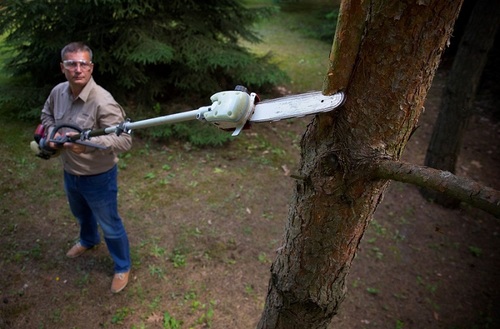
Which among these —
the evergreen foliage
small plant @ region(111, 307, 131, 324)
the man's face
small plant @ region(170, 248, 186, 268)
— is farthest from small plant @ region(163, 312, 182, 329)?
the evergreen foliage

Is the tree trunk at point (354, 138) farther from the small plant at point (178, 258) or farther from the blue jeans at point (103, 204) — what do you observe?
the small plant at point (178, 258)

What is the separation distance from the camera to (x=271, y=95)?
25.0ft

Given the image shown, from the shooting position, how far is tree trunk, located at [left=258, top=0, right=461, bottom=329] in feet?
3.74

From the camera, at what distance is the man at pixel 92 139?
2727mm

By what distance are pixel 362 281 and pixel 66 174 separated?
10.7 ft

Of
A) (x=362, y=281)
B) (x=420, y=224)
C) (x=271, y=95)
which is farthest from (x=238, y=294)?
(x=271, y=95)

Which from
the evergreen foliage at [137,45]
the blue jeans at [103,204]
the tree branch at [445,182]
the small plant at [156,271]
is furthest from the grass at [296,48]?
the tree branch at [445,182]

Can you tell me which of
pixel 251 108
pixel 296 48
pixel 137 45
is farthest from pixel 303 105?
pixel 296 48

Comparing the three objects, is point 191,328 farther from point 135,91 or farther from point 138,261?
point 135,91

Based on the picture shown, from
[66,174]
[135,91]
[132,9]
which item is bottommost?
[135,91]

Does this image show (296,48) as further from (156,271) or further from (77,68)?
(77,68)

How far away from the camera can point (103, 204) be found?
3.06 metres

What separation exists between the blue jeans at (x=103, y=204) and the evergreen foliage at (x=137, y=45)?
2685 millimetres

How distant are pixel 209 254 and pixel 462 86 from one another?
14.3 ft
